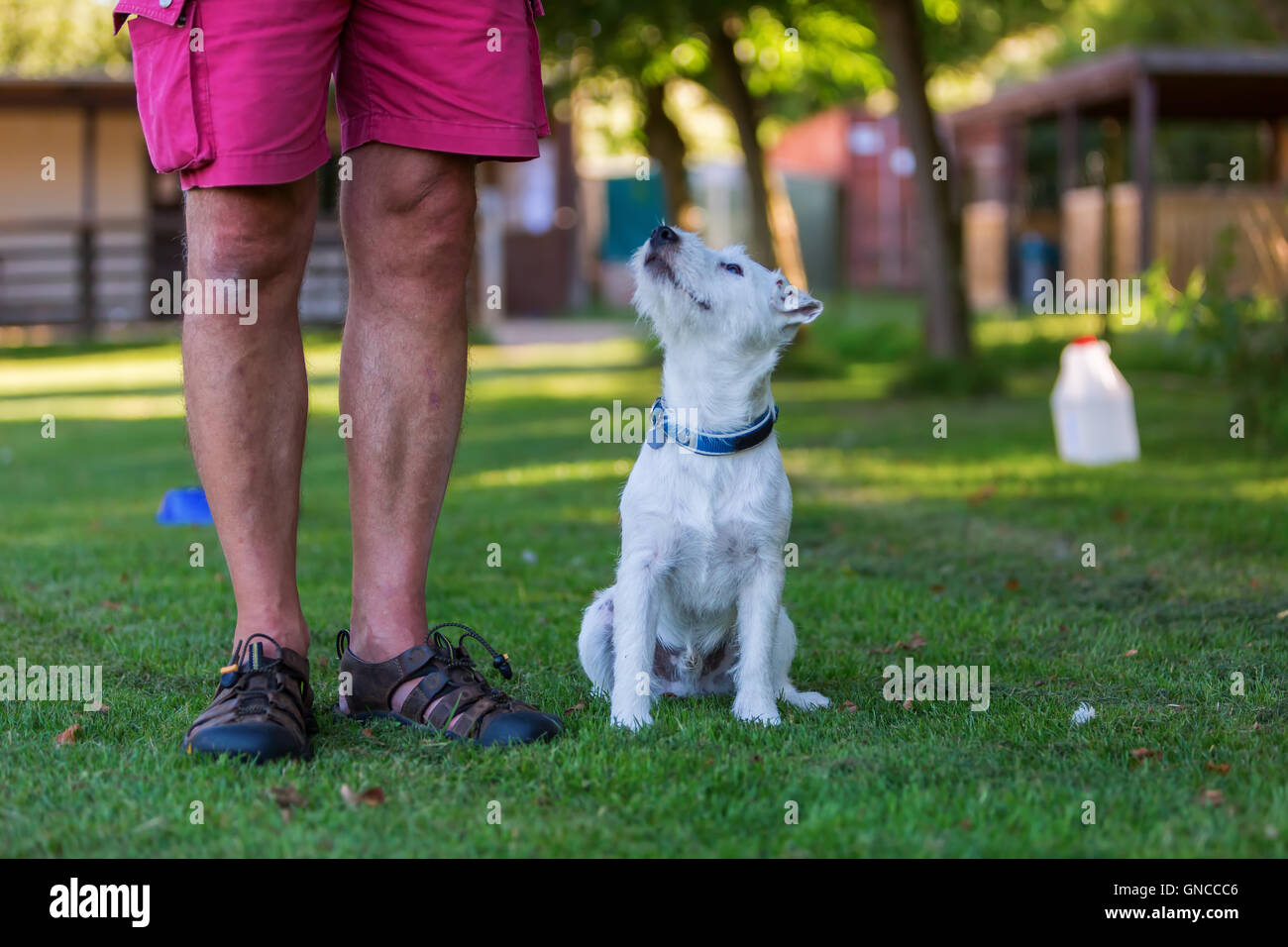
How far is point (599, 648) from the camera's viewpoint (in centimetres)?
367

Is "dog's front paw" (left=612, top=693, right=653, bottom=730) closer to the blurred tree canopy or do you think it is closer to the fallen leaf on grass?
the fallen leaf on grass

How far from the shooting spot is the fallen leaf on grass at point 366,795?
267 centimetres

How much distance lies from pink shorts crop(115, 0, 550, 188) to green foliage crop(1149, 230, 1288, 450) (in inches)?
220

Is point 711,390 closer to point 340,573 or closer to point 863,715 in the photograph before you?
point 863,715

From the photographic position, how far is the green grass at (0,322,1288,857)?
255 centimetres

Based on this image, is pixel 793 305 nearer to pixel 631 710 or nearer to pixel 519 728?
pixel 631 710

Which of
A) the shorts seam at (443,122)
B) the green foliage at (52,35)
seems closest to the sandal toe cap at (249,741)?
the shorts seam at (443,122)

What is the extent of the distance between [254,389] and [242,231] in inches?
13.2

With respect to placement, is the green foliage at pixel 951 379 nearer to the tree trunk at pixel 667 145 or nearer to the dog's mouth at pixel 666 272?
the tree trunk at pixel 667 145

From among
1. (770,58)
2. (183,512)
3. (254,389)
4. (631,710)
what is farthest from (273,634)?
(770,58)

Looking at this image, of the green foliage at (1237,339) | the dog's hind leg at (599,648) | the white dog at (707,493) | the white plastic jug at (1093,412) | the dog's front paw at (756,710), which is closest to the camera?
the dog's front paw at (756,710)

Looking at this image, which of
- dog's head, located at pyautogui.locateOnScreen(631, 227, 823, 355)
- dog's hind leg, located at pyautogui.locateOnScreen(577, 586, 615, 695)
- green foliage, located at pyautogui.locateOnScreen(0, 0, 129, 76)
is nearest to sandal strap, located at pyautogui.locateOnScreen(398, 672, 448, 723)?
dog's hind leg, located at pyautogui.locateOnScreen(577, 586, 615, 695)

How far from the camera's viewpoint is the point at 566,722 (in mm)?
3336

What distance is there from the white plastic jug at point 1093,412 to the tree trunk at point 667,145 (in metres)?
8.84
